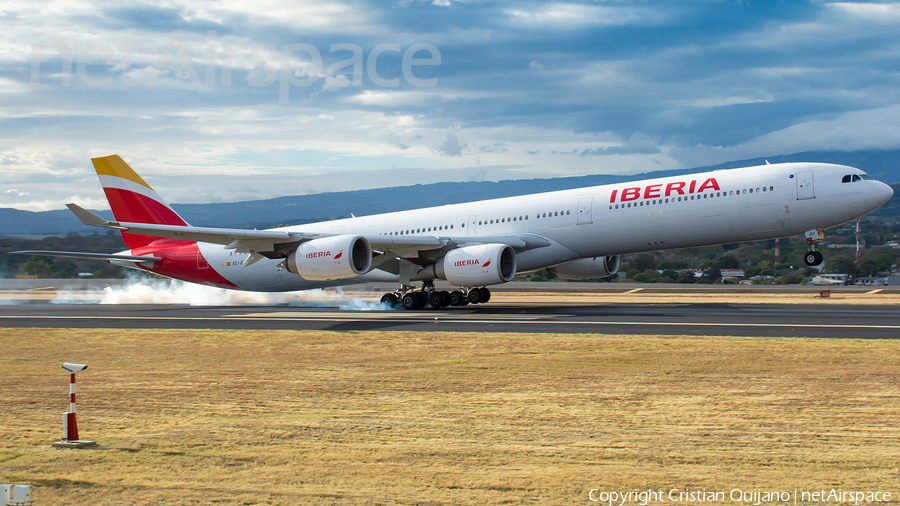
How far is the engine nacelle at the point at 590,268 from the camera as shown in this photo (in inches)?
1254

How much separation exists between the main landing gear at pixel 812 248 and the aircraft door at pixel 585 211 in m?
7.65

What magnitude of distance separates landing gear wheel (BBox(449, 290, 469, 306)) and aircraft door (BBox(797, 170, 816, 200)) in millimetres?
13506

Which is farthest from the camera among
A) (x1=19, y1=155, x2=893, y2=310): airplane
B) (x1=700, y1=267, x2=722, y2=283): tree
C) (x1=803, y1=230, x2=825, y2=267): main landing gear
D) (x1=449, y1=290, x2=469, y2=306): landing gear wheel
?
(x1=700, y1=267, x2=722, y2=283): tree

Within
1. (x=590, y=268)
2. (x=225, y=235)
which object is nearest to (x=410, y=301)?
(x=225, y=235)

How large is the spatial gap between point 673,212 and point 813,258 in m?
4.96

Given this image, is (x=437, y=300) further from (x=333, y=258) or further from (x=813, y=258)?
(x=813, y=258)

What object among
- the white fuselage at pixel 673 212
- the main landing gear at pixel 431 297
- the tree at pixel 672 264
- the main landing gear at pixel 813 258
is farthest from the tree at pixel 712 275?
the main landing gear at pixel 813 258

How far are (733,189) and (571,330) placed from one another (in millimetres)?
10403

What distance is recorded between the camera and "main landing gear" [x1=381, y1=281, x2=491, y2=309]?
95.9 ft

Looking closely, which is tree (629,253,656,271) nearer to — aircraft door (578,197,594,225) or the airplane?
the airplane

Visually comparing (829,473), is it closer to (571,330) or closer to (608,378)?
(608,378)

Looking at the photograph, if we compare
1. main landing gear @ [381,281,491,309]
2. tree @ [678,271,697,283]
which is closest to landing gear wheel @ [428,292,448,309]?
main landing gear @ [381,281,491,309]

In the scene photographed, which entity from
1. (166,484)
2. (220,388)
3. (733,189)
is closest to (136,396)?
(220,388)

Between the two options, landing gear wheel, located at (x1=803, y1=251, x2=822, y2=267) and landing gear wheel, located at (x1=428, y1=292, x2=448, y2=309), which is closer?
landing gear wheel, located at (x1=803, y1=251, x2=822, y2=267)
